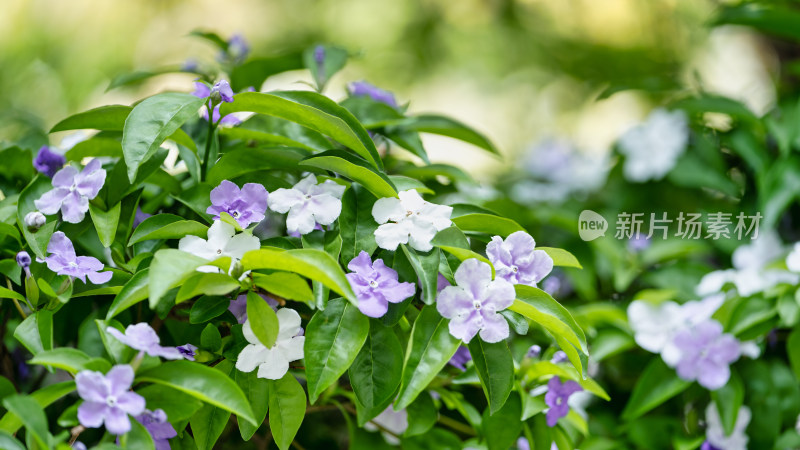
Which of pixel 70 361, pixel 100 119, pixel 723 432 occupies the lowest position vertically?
pixel 723 432

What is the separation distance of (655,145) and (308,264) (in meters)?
1.18

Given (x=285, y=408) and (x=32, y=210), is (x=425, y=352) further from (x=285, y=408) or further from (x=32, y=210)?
(x=32, y=210)

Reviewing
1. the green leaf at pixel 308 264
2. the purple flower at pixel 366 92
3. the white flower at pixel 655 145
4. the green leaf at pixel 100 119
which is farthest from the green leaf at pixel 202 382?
the white flower at pixel 655 145

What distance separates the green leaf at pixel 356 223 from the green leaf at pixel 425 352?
0.09 meters

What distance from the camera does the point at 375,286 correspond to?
27.4 inches

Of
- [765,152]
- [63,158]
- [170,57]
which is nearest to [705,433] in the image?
[765,152]

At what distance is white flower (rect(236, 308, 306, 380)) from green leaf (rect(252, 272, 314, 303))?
40 millimetres

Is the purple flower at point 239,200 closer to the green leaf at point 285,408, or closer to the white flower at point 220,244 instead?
the white flower at point 220,244

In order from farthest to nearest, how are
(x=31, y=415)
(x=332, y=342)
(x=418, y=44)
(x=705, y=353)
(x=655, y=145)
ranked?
(x=418, y=44) < (x=655, y=145) < (x=705, y=353) < (x=332, y=342) < (x=31, y=415)

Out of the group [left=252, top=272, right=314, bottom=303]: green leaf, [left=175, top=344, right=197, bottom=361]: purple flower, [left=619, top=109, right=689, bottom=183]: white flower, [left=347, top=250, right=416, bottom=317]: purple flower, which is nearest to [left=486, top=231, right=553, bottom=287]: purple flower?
[left=347, top=250, right=416, bottom=317]: purple flower

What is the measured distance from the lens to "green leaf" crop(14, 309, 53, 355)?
26.7 inches

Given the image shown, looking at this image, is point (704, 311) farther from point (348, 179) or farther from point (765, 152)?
point (348, 179)

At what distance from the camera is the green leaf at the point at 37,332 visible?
0.68 metres

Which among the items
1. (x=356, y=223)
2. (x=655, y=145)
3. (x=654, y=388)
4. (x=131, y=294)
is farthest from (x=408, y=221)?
(x=655, y=145)
